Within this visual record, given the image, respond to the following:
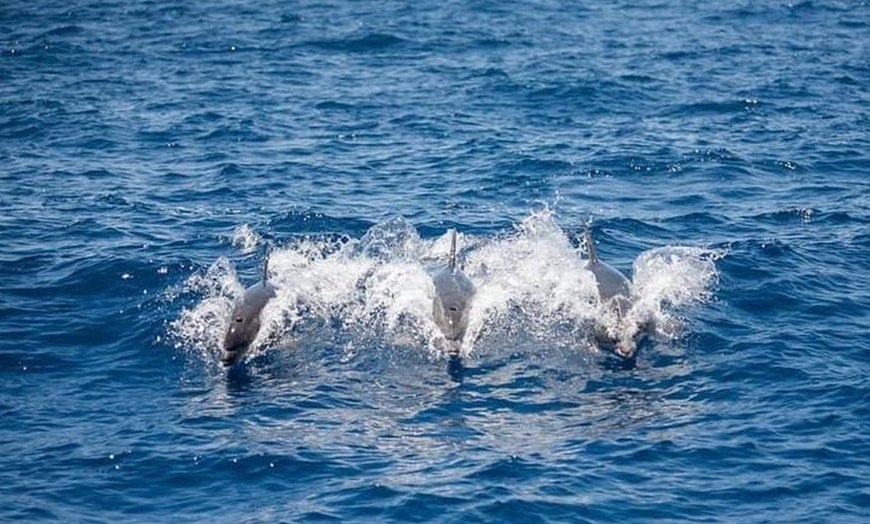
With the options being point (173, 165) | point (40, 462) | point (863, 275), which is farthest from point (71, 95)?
point (863, 275)

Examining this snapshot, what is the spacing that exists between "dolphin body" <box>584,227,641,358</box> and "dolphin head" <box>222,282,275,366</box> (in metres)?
7.95

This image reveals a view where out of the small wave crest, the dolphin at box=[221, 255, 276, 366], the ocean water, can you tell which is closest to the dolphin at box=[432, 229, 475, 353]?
the small wave crest

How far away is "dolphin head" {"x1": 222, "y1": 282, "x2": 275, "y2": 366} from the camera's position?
27.9m

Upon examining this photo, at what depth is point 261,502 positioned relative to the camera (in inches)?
879

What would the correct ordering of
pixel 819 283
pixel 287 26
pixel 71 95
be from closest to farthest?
pixel 819 283
pixel 71 95
pixel 287 26

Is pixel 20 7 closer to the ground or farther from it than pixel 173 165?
farther from it

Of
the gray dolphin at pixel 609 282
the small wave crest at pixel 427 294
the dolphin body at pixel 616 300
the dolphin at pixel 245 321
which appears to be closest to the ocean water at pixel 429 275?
the small wave crest at pixel 427 294

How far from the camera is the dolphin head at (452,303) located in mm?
28188

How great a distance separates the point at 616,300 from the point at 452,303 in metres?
3.87

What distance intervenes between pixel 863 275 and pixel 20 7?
2000 inches

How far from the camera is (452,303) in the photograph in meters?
28.6

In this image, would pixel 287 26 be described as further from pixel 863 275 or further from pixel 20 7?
pixel 863 275

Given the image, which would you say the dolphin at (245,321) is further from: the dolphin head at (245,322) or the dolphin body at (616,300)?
the dolphin body at (616,300)

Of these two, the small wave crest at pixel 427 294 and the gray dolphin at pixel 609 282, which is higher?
the gray dolphin at pixel 609 282
